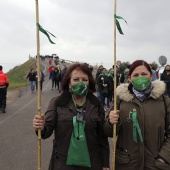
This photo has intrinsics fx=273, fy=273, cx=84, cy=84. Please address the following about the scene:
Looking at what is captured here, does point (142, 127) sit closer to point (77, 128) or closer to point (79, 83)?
point (77, 128)

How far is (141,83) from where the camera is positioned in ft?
8.73

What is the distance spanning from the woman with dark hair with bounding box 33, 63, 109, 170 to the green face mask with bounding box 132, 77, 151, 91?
43 centimetres

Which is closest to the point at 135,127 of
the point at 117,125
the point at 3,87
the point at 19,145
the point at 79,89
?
the point at 117,125

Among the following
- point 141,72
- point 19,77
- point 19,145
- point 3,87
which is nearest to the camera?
point 141,72

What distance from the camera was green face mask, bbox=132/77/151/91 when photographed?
105 inches

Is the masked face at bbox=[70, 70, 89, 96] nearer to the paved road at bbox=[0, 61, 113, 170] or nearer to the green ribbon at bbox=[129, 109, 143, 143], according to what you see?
the green ribbon at bbox=[129, 109, 143, 143]

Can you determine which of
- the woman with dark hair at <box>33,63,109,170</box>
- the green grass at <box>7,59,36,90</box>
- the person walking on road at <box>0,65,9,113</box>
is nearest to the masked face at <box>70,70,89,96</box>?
the woman with dark hair at <box>33,63,109,170</box>

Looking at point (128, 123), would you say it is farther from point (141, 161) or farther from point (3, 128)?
point (3, 128)

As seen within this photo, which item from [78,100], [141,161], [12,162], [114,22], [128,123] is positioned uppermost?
[114,22]

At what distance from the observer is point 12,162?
5.28 m

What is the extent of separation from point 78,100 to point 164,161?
39.6 inches

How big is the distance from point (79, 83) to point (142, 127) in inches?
29.3

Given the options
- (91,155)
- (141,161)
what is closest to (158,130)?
(141,161)

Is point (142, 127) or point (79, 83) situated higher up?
point (79, 83)
